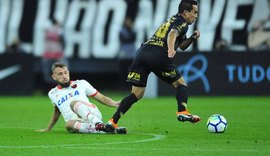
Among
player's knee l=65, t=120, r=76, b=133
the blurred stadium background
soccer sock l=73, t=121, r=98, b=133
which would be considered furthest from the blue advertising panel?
soccer sock l=73, t=121, r=98, b=133

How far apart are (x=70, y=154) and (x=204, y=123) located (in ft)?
17.3

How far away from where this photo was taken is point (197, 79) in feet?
78.4

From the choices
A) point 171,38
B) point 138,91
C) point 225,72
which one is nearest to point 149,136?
point 138,91

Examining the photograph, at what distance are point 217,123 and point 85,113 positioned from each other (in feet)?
6.39

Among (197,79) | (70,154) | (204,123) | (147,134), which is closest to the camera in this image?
(70,154)

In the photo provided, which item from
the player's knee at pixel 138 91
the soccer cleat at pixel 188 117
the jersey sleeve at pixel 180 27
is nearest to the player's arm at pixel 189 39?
the jersey sleeve at pixel 180 27

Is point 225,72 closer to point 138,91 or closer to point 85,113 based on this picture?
point 138,91

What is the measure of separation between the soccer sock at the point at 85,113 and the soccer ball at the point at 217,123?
1.67 meters

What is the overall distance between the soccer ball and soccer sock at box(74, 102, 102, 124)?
1670mm

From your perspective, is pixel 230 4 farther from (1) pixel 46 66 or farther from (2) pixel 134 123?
(2) pixel 134 123

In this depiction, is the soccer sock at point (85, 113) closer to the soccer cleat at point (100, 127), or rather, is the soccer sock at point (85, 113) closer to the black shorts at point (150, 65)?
the soccer cleat at point (100, 127)

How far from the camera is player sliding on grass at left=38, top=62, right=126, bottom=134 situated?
1243 cm

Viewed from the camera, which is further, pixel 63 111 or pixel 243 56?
pixel 243 56

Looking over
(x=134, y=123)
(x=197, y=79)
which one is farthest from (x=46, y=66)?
(x=134, y=123)
